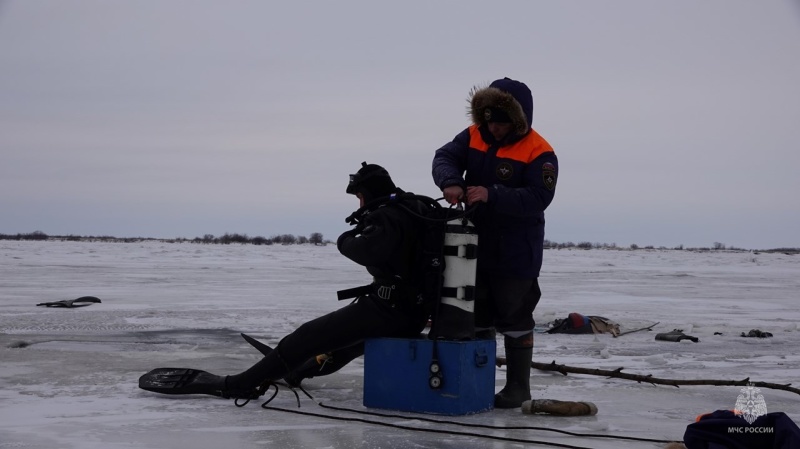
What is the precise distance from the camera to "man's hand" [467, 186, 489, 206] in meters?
3.65

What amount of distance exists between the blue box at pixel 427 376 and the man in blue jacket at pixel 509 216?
7.6 inches

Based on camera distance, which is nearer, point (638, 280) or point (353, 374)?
point (353, 374)

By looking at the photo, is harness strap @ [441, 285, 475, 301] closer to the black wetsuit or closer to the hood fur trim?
the black wetsuit

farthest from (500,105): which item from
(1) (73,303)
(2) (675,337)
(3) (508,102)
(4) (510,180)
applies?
(1) (73,303)

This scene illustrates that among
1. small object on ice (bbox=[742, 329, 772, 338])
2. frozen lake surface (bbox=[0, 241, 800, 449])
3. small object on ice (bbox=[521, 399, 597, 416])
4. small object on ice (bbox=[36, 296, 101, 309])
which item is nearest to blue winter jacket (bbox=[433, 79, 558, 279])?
small object on ice (bbox=[521, 399, 597, 416])

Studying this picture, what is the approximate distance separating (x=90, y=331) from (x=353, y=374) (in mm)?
2860

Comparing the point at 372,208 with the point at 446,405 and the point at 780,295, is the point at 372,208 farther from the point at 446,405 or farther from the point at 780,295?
the point at 780,295

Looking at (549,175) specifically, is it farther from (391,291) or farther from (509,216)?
(391,291)

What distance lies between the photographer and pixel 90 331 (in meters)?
6.63

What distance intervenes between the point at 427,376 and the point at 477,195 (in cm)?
82

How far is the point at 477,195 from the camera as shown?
3.66 m

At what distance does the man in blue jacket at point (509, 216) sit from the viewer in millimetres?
3840

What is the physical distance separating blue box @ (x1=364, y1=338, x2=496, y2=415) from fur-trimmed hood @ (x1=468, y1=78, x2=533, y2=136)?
1030mm

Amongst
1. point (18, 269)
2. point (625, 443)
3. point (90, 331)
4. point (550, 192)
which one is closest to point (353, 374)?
point (550, 192)
